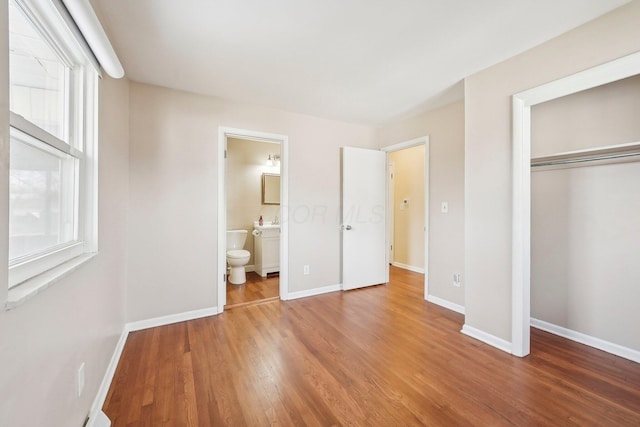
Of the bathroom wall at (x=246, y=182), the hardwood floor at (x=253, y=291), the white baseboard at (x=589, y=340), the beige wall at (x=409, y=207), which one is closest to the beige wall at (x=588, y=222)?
the white baseboard at (x=589, y=340)

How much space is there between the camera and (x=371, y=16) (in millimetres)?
1695

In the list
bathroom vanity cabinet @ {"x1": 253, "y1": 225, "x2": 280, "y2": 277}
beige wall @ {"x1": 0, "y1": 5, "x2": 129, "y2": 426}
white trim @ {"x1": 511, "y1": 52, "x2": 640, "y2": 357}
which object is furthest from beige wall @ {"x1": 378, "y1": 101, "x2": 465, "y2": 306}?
beige wall @ {"x1": 0, "y1": 5, "x2": 129, "y2": 426}

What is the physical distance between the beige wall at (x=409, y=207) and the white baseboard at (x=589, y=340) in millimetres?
2269

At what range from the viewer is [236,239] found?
14.5 ft

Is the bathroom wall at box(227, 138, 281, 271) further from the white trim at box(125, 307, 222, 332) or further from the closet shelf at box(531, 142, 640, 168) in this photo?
the closet shelf at box(531, 142, 640, 168)

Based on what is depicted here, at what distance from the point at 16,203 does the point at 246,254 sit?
10.2 ft

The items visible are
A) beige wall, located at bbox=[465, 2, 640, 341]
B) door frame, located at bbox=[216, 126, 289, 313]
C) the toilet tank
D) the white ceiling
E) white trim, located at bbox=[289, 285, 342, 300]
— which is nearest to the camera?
the white ceiling

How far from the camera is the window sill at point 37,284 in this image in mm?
749

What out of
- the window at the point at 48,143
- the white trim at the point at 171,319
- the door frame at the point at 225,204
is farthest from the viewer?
the door frame at the point at 225,204

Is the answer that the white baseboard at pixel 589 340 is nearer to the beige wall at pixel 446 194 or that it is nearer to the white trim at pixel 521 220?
the white trim at pixel 521 220

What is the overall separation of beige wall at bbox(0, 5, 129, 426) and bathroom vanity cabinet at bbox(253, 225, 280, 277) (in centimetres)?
218

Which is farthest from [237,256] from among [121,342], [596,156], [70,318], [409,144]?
[596,156]

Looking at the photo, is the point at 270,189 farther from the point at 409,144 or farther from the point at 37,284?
the point at 37,284

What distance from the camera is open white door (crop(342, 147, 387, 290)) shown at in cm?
372
